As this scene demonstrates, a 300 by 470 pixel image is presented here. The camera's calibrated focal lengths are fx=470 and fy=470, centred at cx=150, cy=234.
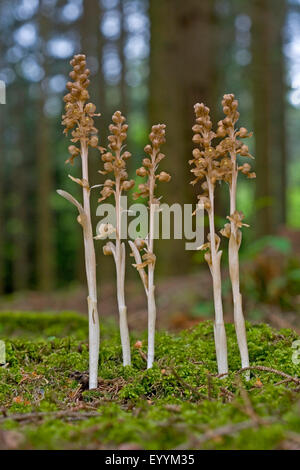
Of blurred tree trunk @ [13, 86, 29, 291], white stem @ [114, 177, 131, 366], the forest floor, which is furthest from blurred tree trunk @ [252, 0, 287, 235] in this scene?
blurred tree trunk @ [13, 86, 29, 291]

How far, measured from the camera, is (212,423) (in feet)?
5.94

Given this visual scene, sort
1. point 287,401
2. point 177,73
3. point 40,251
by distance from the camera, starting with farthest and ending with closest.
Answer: point 40,251, point 177,73, point 287,401

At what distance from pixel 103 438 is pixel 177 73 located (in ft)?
24.5

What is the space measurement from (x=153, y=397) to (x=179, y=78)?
680 centimetres

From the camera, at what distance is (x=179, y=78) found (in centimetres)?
820

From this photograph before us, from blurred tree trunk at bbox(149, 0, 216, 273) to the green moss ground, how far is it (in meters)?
4.46

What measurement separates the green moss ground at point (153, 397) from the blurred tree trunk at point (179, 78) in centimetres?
446

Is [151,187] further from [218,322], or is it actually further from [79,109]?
[218,322]

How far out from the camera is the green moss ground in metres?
1.74

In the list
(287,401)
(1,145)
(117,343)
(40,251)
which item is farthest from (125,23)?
(287,401)

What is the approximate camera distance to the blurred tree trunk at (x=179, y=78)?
25.0ft

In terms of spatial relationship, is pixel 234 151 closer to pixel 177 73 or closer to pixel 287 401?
pixel 287 401

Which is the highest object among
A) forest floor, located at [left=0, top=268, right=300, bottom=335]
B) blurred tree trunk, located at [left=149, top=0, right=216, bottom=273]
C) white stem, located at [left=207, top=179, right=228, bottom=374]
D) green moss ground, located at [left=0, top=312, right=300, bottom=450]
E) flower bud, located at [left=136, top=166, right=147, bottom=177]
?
blurred tree trunk, located at [left=149, top=0, right=216, bottom=273]

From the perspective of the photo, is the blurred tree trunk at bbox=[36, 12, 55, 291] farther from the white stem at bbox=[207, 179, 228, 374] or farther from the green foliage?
the white stem at bbox=[207, 179, 228, 374]
